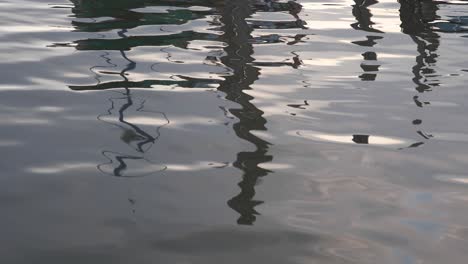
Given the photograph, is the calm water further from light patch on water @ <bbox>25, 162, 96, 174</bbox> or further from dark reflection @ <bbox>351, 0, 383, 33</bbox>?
dark reflection @ <bbox>351, 0, 383, 33</bbox>

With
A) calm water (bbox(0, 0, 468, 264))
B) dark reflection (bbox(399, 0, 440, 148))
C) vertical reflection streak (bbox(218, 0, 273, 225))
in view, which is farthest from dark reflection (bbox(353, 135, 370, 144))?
vertical reflection streak (bbox(218, 0, 273, 225))

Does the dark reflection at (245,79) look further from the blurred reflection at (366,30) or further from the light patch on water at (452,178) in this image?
the light patch on water at (452,178)

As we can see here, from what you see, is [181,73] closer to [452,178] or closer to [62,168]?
[62,168]

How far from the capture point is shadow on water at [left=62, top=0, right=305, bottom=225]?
538 centimetres

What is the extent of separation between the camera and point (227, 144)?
5988 mm

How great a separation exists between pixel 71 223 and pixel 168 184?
89 cm

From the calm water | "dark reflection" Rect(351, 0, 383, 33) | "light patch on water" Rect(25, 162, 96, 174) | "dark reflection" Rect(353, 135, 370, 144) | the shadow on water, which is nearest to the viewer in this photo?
the calm water

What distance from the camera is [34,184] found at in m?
4.86

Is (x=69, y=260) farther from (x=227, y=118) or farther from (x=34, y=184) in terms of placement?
(x=227, y=118)

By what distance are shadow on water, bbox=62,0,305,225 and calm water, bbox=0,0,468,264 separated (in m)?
0.03

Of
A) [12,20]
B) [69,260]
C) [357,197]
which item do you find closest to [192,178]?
[357,197]

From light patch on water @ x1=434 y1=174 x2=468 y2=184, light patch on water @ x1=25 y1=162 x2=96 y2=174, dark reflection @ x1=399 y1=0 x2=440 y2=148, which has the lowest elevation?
dark reflection @ x1=399 y1=0 x2=440 y2=148

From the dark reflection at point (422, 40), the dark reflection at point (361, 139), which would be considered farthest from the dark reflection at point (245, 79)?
the dark reflection at point (422, 40)

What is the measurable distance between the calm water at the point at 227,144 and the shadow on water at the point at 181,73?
25 millimetres
